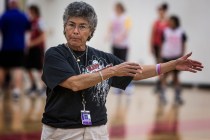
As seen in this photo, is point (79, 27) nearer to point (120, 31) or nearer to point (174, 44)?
point (174, 44)

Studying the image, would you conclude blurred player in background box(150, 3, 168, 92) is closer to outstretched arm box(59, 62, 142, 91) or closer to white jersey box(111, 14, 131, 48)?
white jersey box(111, 14, 131, 48)

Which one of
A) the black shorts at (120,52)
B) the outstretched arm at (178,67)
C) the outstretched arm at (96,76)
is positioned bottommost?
the outstretched arm at (96,76)

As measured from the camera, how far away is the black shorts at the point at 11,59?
490 inches

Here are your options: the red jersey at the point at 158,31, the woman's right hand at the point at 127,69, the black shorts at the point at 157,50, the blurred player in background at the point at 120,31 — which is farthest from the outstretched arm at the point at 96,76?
the black shorts at the point at 157,50

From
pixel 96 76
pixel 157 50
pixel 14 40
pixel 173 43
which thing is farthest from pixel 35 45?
pixel 96 76

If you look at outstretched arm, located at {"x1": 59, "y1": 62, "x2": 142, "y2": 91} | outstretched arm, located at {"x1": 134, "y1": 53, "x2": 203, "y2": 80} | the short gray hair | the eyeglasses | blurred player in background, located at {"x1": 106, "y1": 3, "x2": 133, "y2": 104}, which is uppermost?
blurred player in background, located at {"x1": 106, "y1": 3, "x2": 133, "y2": 104}

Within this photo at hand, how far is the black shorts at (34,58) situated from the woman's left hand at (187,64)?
9498mm

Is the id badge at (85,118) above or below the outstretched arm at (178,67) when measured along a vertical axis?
below

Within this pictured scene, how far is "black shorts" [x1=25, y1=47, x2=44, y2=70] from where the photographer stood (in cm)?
1355

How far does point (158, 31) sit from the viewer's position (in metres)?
14.3

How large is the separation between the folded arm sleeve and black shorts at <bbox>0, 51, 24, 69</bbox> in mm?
8691

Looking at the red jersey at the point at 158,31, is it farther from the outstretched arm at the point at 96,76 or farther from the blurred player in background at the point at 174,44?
the outstretched arm at the point at 96,76

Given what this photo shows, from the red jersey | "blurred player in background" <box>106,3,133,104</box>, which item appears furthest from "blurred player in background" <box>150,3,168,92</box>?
"blurred player in background" <box>106,3,133,104</box>

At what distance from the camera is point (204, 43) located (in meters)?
16.6
